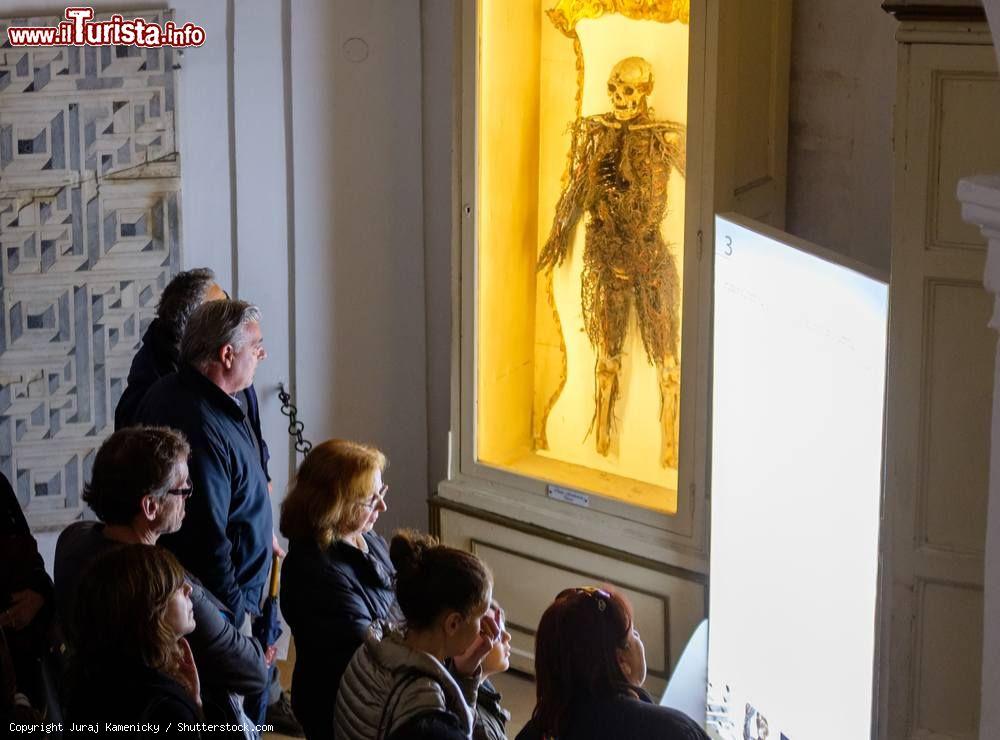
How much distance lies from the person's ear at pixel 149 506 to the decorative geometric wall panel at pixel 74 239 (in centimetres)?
206

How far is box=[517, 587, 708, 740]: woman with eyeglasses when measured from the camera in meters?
2.59

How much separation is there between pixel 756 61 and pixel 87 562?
8.01ft

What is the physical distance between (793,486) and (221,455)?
1408 millimetres

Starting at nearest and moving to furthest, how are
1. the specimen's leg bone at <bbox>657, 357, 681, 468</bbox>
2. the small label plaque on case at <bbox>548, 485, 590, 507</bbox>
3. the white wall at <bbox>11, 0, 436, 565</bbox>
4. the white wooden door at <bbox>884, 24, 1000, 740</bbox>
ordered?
the white wooden door at <bbox>884, 24, 1000, 740</bbox> < the specimen's leg bone at <bbox>657, 357, 681, 468</bbox> < the small label plaque on case at <bbox>548, 485, 590, 507</bbox> < the white wall at <bbox>11, 0, 436, 565</bbox>

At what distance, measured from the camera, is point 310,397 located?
540cm

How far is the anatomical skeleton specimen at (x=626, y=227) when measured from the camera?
449cm

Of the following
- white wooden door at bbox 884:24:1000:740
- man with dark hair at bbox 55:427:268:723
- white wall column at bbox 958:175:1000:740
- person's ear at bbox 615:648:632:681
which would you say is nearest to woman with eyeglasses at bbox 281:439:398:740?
man with dark hair at bbox 55:427:268:723

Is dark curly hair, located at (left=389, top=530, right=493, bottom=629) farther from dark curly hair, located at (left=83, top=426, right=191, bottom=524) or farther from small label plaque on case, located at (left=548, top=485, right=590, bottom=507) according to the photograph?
small label plaque on case, located at (left=548, top=485, right=590, bottom=507)

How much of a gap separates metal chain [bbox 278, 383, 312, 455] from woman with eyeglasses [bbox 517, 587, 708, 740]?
2760mm

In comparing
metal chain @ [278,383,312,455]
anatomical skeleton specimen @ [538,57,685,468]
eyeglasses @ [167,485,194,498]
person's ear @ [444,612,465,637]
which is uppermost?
anatomical skeleton specimen @ [538,57,685,468]

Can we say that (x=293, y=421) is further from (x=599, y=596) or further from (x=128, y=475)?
(x=599, y=596)

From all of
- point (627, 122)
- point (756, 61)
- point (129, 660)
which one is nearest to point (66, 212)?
point (627, 122)

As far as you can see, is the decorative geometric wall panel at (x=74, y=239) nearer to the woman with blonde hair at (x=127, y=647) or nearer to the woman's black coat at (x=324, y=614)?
the woman's black coat at (x=324, y=614)

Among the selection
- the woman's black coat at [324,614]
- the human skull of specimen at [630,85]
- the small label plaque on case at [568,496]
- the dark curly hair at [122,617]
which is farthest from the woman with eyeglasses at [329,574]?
the human skull of specimen at [630,85]
